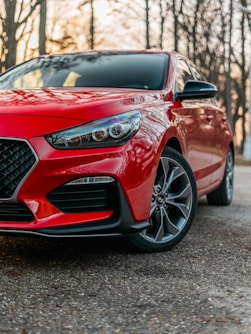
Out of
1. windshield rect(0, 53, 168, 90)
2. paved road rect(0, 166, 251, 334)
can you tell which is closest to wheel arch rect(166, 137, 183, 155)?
windshield rect(0, 53, 168, 90)

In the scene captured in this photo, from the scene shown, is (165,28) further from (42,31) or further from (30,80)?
(30,80)

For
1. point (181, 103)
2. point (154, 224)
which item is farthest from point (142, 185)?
point (181, 103)

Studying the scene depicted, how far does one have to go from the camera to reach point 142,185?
3.48 meters

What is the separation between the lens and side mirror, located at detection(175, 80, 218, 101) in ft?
14.8

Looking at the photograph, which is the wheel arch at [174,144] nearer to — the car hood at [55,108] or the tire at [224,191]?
the car hood at [55,108]

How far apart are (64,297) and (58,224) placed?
1.61 feet

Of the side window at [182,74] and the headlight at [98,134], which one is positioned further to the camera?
the side window at [182,74]

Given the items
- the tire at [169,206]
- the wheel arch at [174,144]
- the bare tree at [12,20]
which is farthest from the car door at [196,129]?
the bare tree at [12,20]

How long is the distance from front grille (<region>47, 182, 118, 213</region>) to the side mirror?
4.66ft

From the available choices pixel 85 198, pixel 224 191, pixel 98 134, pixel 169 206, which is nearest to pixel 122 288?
pixel 85 198

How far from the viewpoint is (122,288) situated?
A: 3.07 metres

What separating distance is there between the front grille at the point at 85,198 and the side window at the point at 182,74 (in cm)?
158

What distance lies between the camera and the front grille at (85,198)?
326 cm

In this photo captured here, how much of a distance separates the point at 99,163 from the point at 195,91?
1.62m
